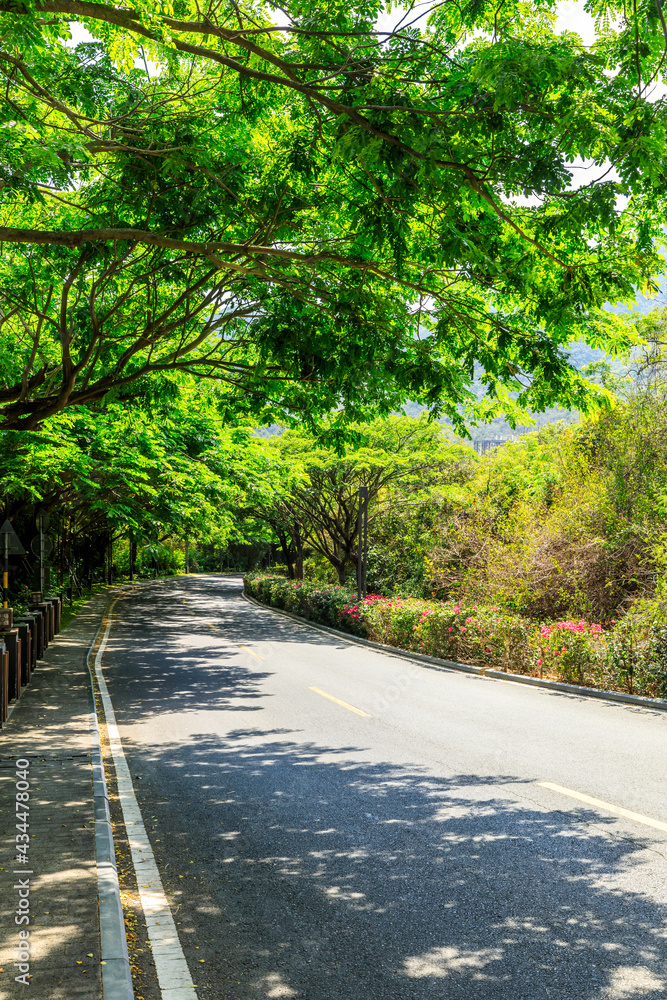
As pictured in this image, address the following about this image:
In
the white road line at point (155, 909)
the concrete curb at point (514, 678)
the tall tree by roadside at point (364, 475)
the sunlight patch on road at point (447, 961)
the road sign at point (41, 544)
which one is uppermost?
the tall tree by roadside at point (364, 475)

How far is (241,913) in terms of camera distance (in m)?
4.84

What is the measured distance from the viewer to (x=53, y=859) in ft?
17.3

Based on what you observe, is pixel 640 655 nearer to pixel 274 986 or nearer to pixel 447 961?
pixel 447 961

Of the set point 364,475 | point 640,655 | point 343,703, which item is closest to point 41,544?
point 364,475

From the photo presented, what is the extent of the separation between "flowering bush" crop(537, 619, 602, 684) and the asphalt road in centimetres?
146

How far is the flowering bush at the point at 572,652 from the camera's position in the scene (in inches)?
541

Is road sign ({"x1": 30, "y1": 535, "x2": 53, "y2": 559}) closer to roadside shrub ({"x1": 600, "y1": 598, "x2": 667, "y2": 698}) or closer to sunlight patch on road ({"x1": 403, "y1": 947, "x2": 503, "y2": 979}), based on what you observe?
roadside shrub ({"x1": 600, "y1": 598, "x2": 667, "y2": 698})

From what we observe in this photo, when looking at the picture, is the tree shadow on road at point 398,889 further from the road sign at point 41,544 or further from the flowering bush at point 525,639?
the road sign at point 41,544

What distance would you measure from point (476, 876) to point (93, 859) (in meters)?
2.68

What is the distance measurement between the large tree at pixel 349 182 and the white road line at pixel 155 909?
5.09m

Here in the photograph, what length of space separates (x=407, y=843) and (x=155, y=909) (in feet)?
6.74

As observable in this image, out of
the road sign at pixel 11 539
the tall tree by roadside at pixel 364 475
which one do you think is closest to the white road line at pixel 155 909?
the road sign at pixel 11 539

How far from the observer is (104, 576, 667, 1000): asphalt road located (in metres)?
4.13

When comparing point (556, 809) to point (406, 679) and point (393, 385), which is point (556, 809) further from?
point (406, 679)
